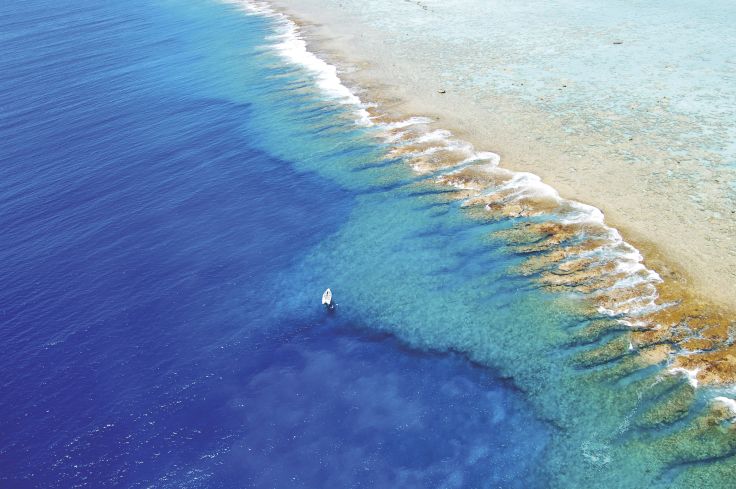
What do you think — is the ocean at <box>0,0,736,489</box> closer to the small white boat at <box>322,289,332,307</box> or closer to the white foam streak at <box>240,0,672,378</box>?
the white foam streak at <box>240,0,672,378</box>

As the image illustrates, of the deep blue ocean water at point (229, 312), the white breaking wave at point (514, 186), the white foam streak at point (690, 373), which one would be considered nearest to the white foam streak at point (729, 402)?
the white breaking wave at point (514, 186)

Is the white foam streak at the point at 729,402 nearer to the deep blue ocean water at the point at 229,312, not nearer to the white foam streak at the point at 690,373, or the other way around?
the white foam streak at the point at 690,373

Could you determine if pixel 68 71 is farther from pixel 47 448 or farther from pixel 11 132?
pixel 47 448

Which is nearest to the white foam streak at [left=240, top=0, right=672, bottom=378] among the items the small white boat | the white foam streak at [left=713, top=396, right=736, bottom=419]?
the white foam streak at [left=713, top=396, right=736, bottom=419]

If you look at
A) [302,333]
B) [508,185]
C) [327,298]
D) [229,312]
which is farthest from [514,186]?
[229,312]

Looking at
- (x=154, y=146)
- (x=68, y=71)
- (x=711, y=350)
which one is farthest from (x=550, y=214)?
(x=68, y=71)
